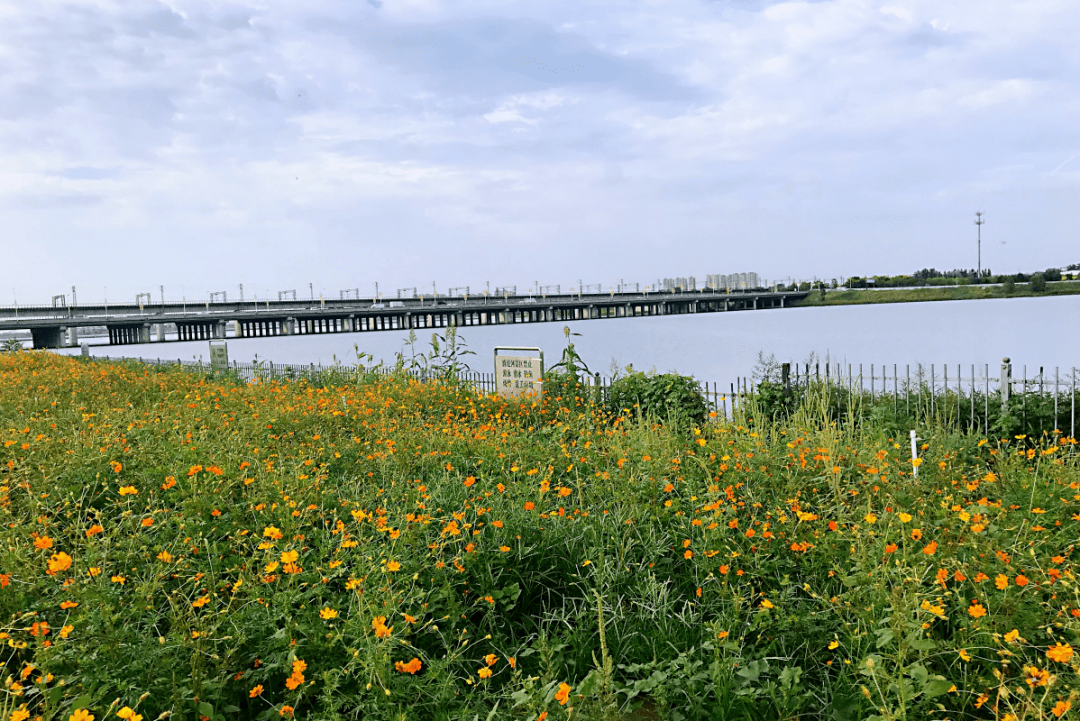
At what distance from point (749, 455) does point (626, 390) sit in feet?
20.4

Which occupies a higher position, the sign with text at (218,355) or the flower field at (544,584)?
the sign with text at (218,355)

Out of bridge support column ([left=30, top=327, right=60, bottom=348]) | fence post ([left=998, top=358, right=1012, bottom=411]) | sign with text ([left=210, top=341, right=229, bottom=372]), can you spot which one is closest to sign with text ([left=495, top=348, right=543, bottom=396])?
fence post ([left=998, top=358, right=1012, bottom=411])

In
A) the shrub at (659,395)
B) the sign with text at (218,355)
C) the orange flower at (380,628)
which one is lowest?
the shrub at (659,395)

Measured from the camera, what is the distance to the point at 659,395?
35.7ft

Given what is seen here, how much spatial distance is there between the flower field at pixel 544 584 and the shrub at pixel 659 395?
14.7 ft

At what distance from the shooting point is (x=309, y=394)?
9.62 meters

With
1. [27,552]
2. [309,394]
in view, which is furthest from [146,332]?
[27,552]

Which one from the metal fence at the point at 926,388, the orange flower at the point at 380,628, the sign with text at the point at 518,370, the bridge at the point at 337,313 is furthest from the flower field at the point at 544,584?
the bridge at the point at 337,313

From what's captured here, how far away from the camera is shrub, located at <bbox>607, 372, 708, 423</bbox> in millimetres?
10595

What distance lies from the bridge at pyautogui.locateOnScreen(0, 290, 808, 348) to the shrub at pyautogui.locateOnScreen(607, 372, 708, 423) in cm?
4260

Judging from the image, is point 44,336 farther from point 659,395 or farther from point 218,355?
point 659,395

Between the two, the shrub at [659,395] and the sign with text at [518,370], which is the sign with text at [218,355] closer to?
the sign with text at [518,370]

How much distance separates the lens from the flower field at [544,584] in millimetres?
2750

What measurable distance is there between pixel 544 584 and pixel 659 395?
7.22m
